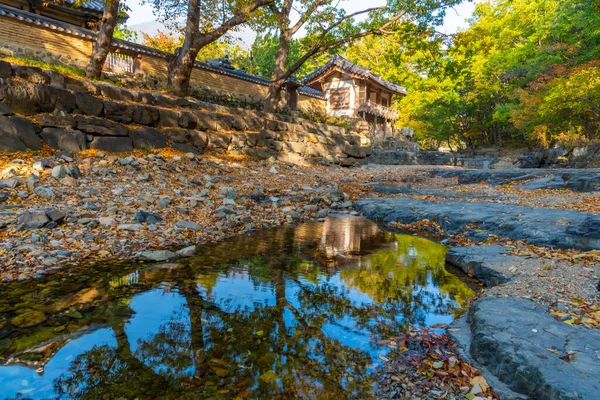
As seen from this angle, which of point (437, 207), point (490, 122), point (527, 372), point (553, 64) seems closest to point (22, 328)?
point (527, 372)

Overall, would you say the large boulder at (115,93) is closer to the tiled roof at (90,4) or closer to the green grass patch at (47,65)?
the green grass patch at (47,65)

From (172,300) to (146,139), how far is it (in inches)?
314

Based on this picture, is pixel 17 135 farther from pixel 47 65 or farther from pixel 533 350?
pixel 533 350

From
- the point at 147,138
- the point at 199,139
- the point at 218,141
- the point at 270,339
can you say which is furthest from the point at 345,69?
the point at 270,339

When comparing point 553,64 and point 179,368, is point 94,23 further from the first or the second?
point 553,64

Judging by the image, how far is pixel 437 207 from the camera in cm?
780

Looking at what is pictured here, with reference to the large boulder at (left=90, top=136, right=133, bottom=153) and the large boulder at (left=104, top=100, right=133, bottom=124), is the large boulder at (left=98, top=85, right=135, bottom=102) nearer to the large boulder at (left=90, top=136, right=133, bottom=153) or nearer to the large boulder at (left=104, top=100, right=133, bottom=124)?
the large boulder at (left=104, top=100, right=133, bottom=124)

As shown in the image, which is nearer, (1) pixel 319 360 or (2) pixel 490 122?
(1) pixel 319 360

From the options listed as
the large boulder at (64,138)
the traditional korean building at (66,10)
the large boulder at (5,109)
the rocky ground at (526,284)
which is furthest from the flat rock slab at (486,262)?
the traditional korean building at (66,10)

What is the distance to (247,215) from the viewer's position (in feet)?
22.6

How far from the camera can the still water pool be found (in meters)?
2.16

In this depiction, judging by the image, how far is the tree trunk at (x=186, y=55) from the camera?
13.0 metres

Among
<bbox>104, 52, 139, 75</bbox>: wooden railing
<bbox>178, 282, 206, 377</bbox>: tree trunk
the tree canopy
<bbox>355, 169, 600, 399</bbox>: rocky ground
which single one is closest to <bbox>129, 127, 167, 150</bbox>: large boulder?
<bbox>355, 169, 600, 399</bbox>: rocky ground

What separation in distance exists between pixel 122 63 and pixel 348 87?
818 inches
